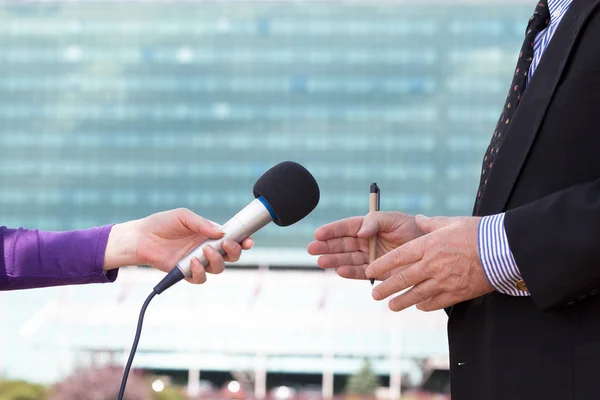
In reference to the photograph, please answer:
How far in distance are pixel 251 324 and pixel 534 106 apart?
4023 centimetres

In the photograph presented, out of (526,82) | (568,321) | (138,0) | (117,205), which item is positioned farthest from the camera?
(138,0)

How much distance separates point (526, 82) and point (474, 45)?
76091mm

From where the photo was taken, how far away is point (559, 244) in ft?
3.92

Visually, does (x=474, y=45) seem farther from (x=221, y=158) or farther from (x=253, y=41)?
(x=221, y=158)

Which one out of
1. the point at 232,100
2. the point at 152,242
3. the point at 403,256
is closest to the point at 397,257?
the point at 403,256

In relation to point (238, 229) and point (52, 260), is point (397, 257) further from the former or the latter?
point (52, 260)

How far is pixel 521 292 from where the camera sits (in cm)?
129

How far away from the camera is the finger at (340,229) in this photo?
1572 millimetres

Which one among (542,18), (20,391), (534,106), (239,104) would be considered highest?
(239,104)

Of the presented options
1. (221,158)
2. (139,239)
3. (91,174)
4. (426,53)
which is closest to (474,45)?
(426,53)

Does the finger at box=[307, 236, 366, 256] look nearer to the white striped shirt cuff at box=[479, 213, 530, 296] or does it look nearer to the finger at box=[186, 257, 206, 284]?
the finger at box=[186, 257, 206, 284]

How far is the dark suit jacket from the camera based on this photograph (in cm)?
120

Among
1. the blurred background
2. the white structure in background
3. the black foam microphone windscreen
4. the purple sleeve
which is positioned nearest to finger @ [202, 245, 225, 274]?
the black foam microphone windscreen

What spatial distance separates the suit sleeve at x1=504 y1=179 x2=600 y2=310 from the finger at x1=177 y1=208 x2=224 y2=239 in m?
0.49
